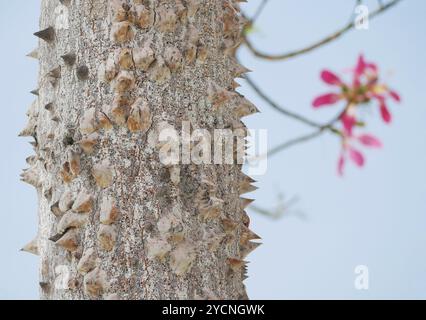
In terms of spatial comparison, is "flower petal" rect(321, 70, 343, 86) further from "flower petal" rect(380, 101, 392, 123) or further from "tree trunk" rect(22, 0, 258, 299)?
"tree trunk" rect(22, 0, 258, 299)

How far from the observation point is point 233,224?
51.3 inches

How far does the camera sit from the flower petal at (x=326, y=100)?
1.10 meters

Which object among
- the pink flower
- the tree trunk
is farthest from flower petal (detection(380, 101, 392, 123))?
the tree trunk

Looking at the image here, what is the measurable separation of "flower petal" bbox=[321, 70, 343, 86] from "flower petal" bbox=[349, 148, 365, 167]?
11 cm

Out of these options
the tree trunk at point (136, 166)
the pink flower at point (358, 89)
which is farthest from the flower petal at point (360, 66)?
the tree trunk at point (136, 166)

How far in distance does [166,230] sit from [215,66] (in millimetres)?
317

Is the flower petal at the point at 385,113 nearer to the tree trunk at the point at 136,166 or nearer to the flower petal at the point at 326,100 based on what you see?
the flower petal at the point at 326,100

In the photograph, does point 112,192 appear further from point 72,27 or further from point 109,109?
point 72,27

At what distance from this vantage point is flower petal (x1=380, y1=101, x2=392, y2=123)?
3.48ft

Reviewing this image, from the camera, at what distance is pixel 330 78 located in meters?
1.14

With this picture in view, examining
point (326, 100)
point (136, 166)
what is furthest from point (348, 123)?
point (136, 166)

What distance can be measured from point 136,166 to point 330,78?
329 millimetres

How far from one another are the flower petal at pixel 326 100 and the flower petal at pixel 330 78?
2 centimetres
